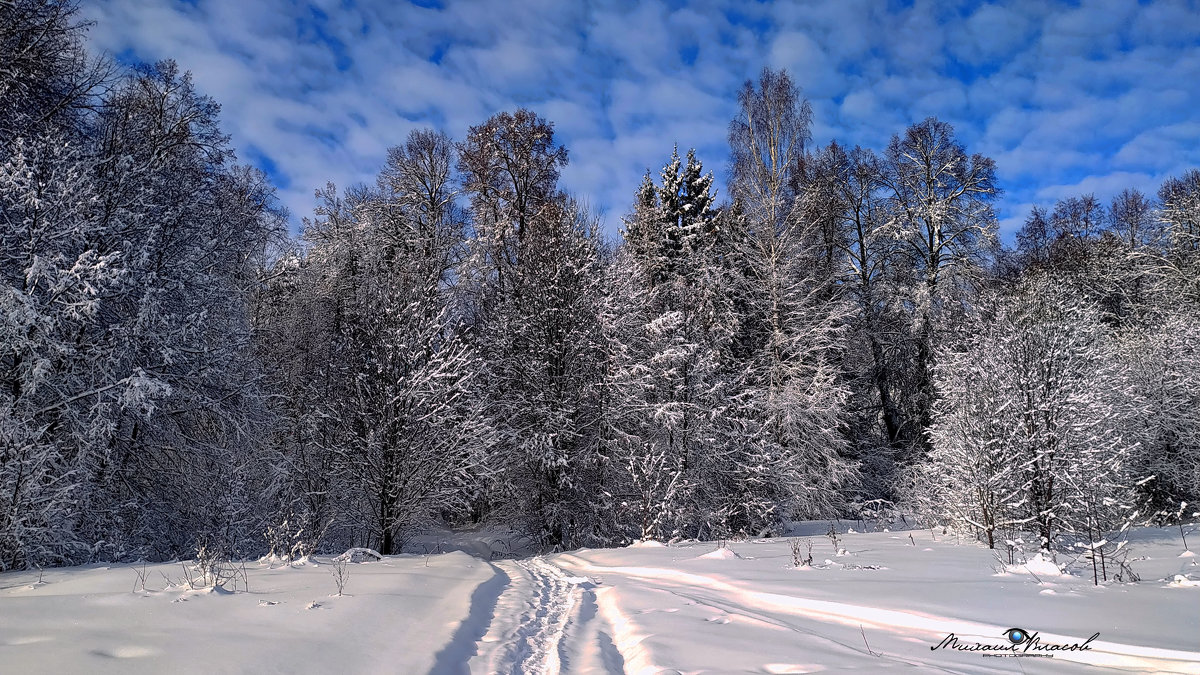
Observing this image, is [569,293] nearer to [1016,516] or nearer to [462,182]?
[462,182]

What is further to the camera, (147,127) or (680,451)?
(680,451)

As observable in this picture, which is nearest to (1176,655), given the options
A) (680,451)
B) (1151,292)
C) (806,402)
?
(680,451)

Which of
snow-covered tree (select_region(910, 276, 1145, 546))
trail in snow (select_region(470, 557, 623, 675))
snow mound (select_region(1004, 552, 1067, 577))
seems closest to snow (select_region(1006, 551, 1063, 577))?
snow mound (select_region(1004, 552, 1067, 577))

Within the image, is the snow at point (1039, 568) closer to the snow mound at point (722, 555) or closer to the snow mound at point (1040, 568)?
the snow mound at point (1040, 568)

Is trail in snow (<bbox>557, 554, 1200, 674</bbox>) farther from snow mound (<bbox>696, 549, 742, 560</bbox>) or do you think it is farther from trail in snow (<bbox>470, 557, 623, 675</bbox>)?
snow mound (<bbox>696, 549, 742, 560</bbox>)

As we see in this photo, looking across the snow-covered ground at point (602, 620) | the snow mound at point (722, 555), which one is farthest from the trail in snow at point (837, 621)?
the snow mound at point (722, 555)

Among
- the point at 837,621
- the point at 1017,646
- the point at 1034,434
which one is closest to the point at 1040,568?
the point at 837,621

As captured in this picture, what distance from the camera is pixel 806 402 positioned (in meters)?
17.3

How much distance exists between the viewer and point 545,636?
4.79 metres

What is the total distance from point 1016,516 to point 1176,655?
283 inches

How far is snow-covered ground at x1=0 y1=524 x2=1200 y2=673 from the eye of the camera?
10.7ft

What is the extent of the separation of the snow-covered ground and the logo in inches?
1.7

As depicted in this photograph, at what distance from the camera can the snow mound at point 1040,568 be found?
240 inches

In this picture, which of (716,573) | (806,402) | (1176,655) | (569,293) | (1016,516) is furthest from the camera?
(806,402)
